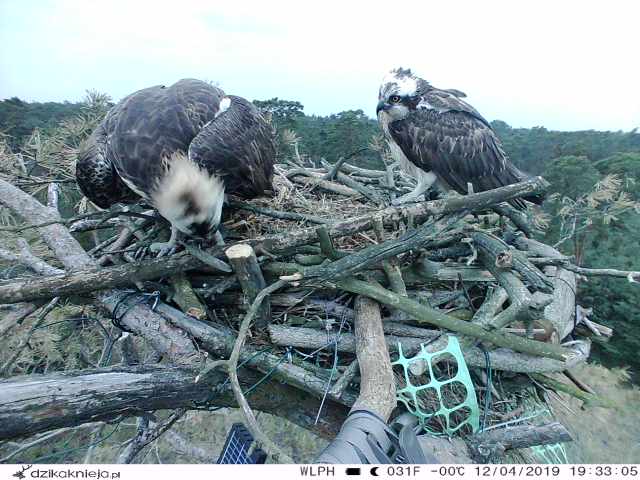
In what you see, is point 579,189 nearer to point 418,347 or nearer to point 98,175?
point 418,347

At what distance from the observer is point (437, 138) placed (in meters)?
2.88

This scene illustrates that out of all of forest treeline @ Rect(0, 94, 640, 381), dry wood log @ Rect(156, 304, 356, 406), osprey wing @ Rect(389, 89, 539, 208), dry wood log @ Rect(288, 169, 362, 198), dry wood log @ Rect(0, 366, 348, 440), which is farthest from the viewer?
forest treeline @ Rect(0, 94, 640, 381)

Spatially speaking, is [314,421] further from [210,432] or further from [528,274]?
[210,432]

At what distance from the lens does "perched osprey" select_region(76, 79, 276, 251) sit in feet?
6.55

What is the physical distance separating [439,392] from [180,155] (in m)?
1.69

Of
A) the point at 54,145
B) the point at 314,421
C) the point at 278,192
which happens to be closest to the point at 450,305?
the point at 314,421

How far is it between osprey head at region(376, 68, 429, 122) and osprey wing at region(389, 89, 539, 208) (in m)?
0.05

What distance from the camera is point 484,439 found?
1.75m

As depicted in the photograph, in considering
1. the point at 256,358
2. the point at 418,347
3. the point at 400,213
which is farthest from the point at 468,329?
the point at 256,358

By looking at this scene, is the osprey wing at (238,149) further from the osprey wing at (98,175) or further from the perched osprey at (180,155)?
the osprey wing at (98,175)

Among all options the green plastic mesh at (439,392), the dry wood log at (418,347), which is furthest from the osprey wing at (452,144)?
the green plastic mesh at (439,392)

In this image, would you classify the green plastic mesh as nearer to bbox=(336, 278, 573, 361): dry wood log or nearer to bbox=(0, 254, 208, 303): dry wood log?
bbox=(336, 278, 573, 361): dry wood log

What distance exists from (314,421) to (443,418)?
0.69 metres

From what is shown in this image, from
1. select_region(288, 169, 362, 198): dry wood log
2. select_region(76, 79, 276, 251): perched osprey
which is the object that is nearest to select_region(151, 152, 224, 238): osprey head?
select_region(76, 79, 276, 251): perched osprey
